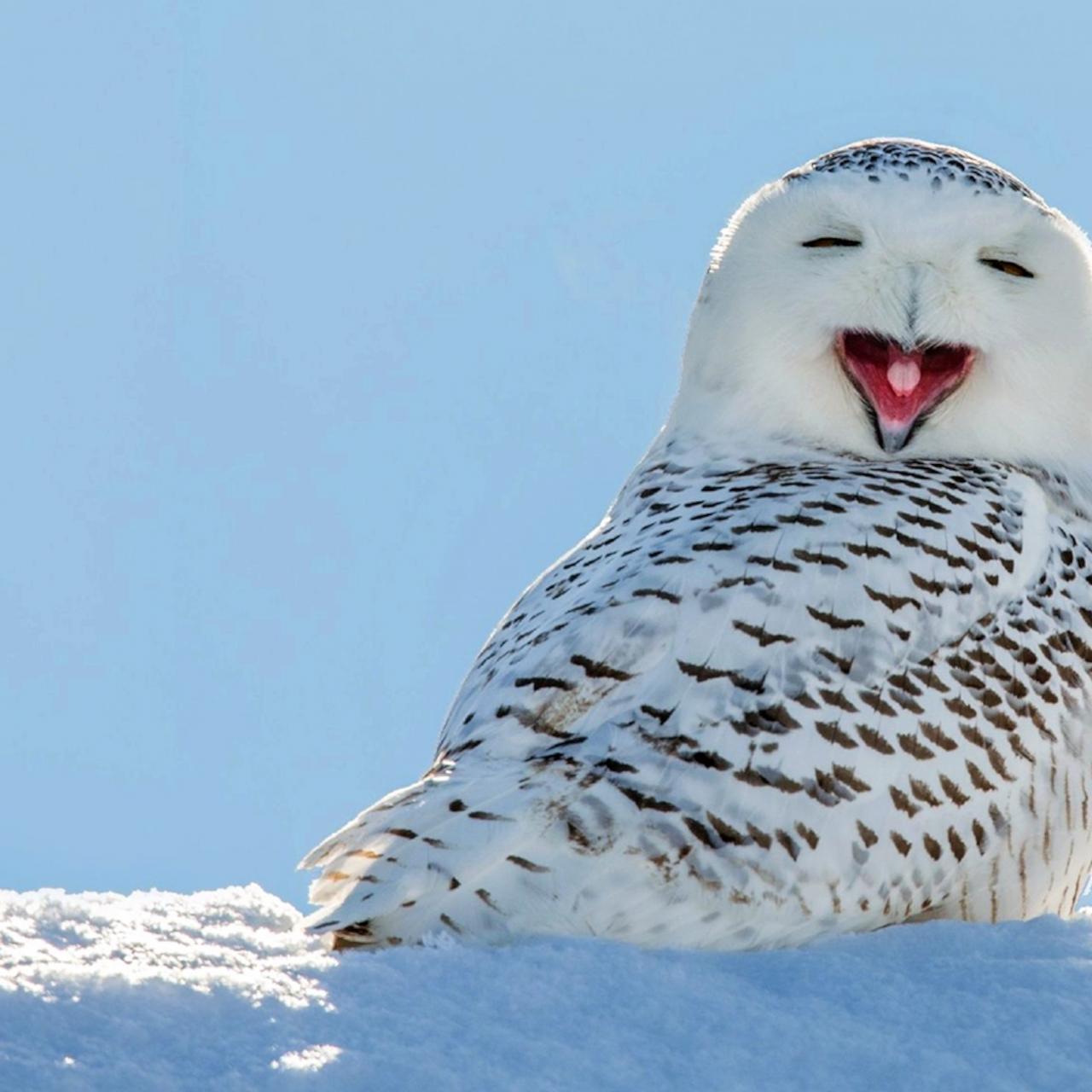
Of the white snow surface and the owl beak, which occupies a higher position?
the owl beak

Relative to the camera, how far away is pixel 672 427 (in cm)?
344

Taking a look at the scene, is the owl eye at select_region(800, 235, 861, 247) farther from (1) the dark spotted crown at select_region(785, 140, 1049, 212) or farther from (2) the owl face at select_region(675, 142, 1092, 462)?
(1) the dark spotted crown at select_region(785, 140, 1049, 212)

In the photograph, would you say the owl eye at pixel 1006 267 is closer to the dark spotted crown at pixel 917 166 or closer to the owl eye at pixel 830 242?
the dark spotted crown at pixel 917 166

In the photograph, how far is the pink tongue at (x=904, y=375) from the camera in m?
2.98

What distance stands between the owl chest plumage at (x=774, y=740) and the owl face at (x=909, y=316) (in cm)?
24

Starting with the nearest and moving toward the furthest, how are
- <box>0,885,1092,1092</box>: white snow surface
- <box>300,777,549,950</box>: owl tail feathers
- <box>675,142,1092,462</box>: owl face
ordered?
<box>0,885,1092,1092</box>: white snow surface
<box>300,777,549,950</box>: owl tail feathers
<box>675,142,1092,462</box>: owl face

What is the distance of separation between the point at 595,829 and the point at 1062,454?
1396mm

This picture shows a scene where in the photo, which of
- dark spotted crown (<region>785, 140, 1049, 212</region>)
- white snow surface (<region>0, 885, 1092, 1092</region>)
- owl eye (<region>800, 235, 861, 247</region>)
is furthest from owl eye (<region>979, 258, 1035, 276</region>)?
white snow surface (<region>0, 885, 1092, 1092</region>)

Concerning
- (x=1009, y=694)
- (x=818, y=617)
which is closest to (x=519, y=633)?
(x=818, y=617)

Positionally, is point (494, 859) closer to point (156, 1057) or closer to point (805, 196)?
point (156, 1057)

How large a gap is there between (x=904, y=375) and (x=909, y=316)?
0.37ft

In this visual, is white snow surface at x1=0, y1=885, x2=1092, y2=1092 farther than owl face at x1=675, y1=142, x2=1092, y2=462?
No

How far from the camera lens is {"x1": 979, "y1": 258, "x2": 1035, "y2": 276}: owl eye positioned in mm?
3033

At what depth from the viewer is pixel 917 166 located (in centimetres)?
308
